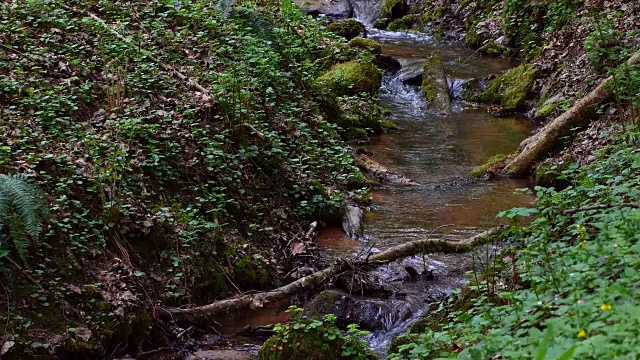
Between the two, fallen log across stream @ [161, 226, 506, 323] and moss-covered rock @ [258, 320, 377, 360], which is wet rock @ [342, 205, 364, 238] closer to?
fallen log across stream @ [161, 226, 506, 323]

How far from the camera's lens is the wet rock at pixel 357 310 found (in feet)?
18.9

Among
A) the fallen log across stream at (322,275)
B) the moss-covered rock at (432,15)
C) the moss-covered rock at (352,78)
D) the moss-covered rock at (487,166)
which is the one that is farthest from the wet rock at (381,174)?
the moss-covered rock at (432,15)

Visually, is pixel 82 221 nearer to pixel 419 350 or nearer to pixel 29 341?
pixel 29 341

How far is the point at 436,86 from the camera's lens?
→ 48.6ft

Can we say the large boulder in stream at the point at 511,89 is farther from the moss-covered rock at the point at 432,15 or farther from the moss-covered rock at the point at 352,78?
the moss-covered rock at the point at 432,15

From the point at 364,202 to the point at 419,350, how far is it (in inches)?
190

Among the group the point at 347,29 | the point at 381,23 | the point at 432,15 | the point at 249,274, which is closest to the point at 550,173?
the point at 249,274

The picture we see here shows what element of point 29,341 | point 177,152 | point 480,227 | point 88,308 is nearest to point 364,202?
point 480,227

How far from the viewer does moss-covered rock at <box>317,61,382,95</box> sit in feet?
42.2

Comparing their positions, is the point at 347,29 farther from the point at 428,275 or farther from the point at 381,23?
the point at 428,275

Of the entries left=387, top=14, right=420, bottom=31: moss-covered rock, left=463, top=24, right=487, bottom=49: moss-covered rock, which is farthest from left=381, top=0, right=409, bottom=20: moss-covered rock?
left=463, top=24, right=487, bottom=49: moss-covered rock

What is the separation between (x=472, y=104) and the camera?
14484mm

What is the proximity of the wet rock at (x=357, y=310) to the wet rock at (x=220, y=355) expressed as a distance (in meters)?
0.72

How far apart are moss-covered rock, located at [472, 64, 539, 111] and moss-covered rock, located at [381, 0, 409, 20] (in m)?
10.5
